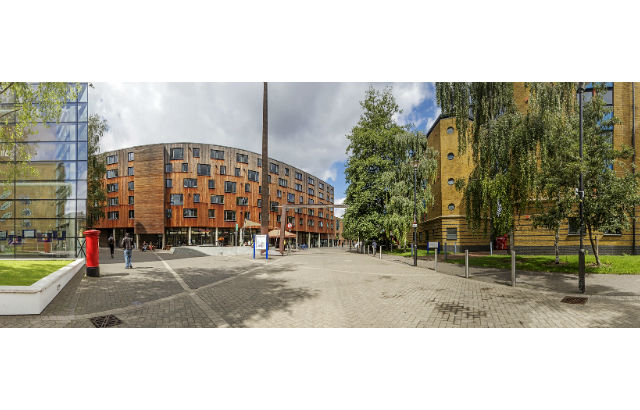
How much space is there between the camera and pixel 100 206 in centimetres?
1941

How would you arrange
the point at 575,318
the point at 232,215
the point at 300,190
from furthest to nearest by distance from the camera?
the point at 300,190 < the point at 232,215 < the point at 575,318

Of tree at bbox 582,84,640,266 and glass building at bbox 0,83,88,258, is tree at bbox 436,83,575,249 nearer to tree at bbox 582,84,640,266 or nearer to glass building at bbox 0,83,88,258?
tree at bbox 582,84,640,266

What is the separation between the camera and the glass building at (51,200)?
32.9 feet

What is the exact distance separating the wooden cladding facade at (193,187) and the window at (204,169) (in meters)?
0.12

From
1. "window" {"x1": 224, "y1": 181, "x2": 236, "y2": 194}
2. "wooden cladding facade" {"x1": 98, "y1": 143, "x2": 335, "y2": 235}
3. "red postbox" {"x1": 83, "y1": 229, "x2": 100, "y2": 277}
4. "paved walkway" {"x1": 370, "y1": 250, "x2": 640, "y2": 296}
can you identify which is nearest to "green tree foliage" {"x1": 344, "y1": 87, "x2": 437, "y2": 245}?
"wooden cladding facade" {"x1": 98, "y1": 143, "x2": 335, "y2": 235}

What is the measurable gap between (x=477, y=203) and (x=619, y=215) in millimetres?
3770

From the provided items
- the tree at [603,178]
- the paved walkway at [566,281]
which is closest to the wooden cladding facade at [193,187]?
the paved walkway at [566,281]

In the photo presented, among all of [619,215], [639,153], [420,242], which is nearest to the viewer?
[619,215]

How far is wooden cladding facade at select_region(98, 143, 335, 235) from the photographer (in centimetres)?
2525

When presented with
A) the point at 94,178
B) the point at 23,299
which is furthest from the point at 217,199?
the point at 23,299

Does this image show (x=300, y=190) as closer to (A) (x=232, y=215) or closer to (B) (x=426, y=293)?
(A) (x=232, y=215)

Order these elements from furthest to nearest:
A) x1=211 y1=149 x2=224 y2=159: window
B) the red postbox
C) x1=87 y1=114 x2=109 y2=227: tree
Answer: x1=211 y1=149 x2=224 y2=159: window < x1=87 y1=114 x2=109 y2=227: tree < the red postbox

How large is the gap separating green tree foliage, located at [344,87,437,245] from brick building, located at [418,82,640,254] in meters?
2.67

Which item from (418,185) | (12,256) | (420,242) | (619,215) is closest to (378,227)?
(418,185)
